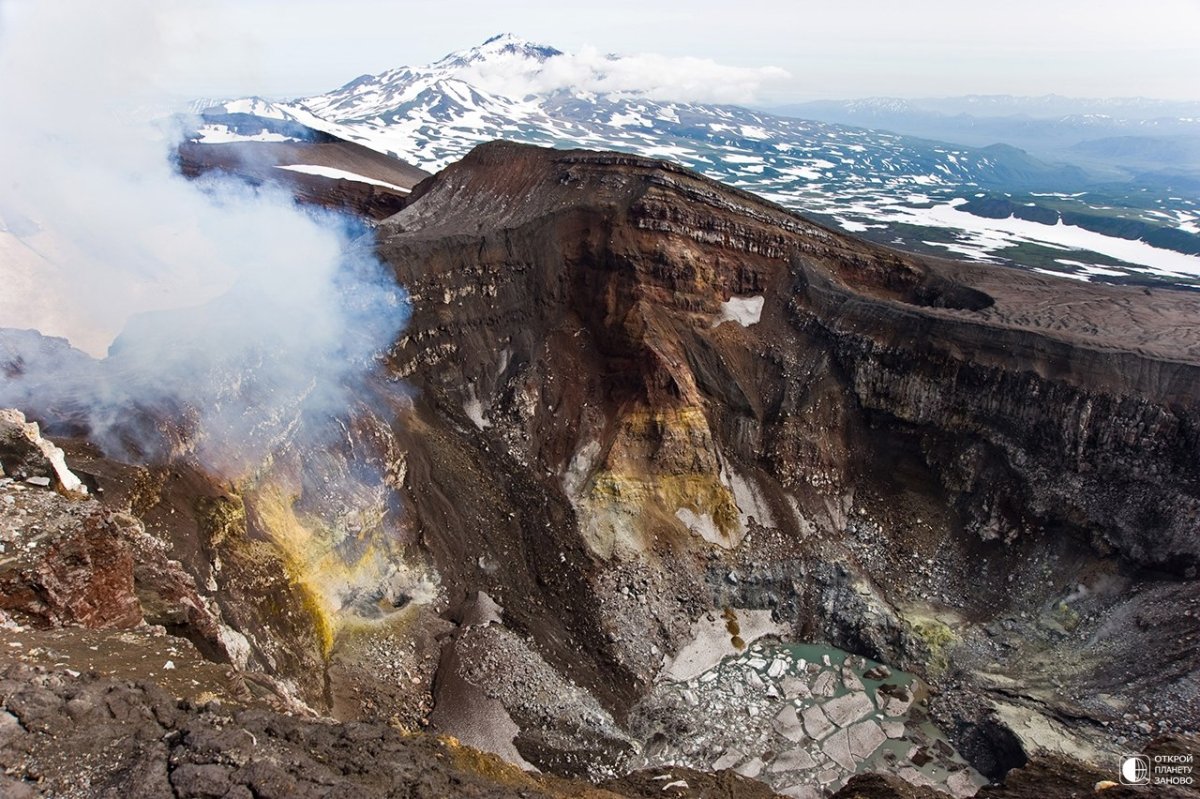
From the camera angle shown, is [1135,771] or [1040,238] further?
[1040,238]

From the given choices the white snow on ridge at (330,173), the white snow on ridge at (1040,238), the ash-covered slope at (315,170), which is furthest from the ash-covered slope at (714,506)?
the white snow on ridge at (1040,238)

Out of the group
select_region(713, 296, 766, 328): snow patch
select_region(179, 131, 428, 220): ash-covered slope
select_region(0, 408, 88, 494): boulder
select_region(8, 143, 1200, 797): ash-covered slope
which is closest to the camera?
select_region(0, 408, 88, 494): boulder

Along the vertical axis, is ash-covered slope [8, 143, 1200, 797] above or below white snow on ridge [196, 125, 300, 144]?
below

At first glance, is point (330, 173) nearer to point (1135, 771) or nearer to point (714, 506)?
point (714, 506)

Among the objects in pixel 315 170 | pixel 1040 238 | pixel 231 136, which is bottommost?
pixel 1040 238

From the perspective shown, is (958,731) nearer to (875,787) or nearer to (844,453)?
(875,787)

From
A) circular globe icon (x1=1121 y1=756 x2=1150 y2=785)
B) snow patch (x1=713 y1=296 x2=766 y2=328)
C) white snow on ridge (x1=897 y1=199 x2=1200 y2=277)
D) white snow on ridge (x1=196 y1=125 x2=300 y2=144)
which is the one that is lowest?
circular globe icon (x1=1121 y1=756 x2=1150 y2=785)

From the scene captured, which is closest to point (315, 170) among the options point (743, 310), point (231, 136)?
point (231, 136)

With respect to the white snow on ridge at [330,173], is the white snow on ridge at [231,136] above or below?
above

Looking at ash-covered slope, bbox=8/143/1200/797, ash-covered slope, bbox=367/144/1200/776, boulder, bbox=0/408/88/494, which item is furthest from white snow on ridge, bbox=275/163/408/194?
boulder, bbox=0/408/88/494

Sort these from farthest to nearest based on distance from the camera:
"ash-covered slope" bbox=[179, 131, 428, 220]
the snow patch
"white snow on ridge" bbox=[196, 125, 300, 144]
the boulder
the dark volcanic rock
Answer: "white snow on ridge" bbox=[196, 125, 300, 144], "ash-covered slope" bbox=[179, 131, 428, 220], the snow patch, the boulder, the dark volcanic rock

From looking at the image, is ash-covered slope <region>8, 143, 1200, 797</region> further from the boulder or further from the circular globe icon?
the boulder

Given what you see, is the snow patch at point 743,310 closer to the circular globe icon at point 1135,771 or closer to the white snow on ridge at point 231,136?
the circular globe icon at point 1135,771
